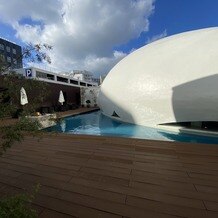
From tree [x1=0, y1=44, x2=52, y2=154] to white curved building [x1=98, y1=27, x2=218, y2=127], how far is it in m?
7.63

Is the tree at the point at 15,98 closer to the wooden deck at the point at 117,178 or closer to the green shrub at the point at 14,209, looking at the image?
the green shrub at the point at 14,209

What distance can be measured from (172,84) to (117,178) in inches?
273

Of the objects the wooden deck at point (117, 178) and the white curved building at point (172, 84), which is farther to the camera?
the white curved building at point (172, 84)

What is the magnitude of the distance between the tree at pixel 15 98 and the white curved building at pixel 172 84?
300 inches

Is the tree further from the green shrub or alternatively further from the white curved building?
the white curved building

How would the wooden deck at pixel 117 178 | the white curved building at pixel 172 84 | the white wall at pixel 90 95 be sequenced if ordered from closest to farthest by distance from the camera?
the wooden deck at pixel 117 178
the white curved building at pixel 172 84
the white wall at pixel 90 95

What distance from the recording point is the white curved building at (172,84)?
838cm

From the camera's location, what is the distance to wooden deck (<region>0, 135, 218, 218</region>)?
2348mm

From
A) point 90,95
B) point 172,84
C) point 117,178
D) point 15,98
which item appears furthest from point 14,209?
point 90,95

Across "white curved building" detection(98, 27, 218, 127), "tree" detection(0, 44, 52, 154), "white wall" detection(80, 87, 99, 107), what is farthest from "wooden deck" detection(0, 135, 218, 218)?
"white wall" detection(80, 87, 99, 107)

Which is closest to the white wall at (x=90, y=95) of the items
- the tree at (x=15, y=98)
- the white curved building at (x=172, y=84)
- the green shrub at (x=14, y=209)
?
the white curved building at (x=172, y=84)

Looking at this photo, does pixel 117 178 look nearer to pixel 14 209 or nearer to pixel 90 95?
pixel 14 209

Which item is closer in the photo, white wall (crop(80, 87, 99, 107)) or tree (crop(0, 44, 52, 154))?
tree (crop(0, 44, 52, 154))

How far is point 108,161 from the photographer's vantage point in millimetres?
3910
